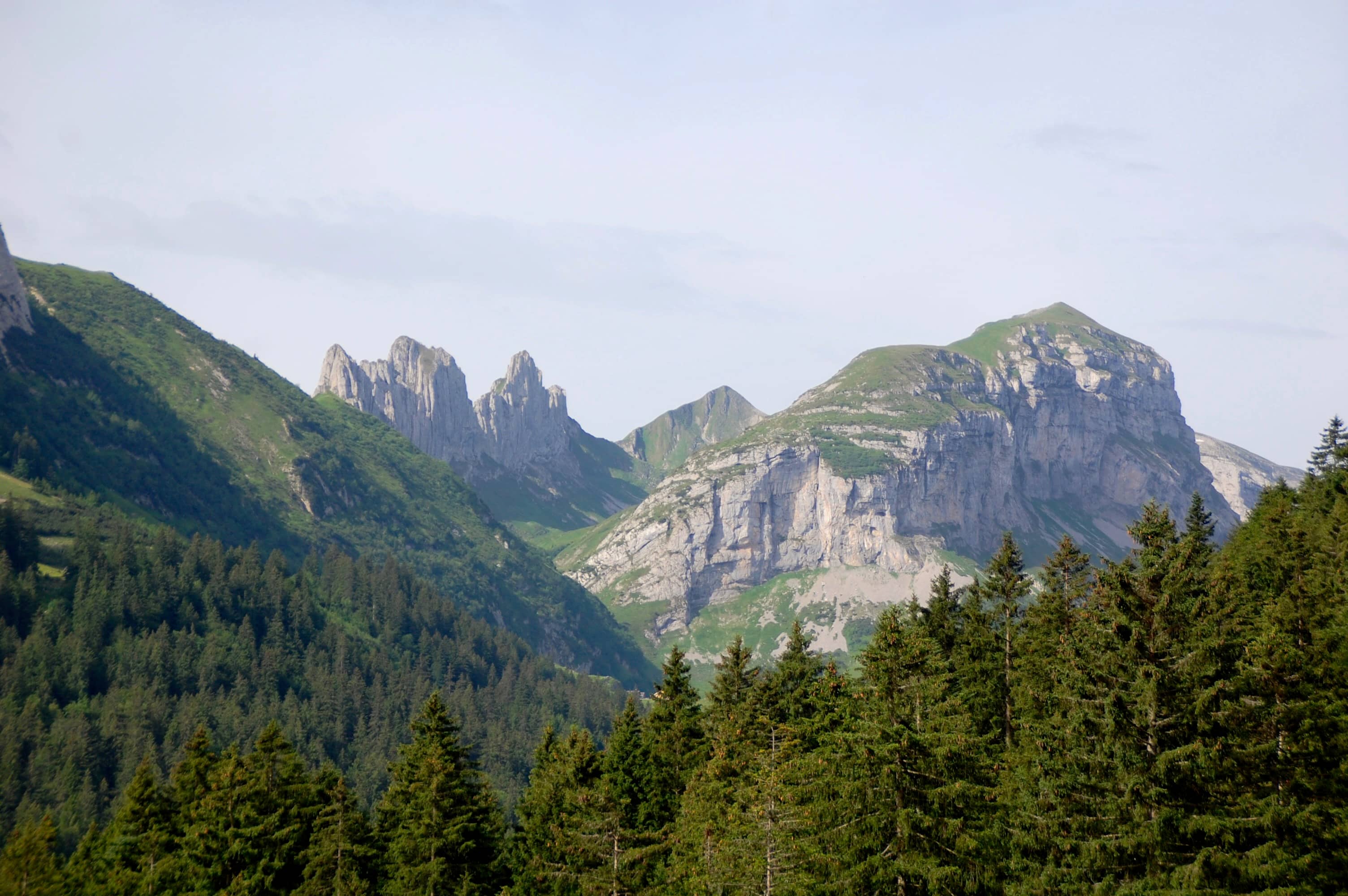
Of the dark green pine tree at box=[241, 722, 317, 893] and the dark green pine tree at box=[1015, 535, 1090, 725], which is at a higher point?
the dark green pine tree at box=[1015, 535, 1090, 725]

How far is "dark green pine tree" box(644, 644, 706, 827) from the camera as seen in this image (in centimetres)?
5744

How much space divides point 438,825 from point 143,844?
17.1 m

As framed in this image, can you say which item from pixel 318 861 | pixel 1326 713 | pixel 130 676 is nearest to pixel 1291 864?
pixel 1326 713

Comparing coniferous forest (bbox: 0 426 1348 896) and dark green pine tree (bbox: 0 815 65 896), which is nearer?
coniferous forest (bbox: 0 426 1348 896)

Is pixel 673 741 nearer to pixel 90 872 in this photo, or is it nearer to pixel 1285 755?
pixel 1285 755

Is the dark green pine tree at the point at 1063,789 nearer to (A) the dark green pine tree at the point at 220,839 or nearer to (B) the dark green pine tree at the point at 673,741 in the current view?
(B) the dark green pine tree at the point at 673,741

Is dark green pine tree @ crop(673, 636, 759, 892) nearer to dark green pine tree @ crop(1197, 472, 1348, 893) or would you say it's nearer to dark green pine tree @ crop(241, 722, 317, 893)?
dark green pine tree @ crop(1197, 472, 1348, 893)

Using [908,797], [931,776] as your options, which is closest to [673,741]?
[908,797]

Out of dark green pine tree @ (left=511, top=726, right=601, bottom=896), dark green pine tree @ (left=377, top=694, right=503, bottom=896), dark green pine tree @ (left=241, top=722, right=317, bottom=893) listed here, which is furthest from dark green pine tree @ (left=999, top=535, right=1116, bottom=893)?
dark green pine tree @ (left=241, top=722, right=317, bottom=893)

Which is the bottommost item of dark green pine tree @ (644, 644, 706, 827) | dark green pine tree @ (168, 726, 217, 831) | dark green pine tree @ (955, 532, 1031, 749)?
dark green pine tree @ (168, 726, 217, 831)

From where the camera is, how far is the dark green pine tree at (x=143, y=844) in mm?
55031

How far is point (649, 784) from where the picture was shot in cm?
5869

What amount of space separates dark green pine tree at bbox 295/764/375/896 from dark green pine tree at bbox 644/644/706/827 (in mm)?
16162

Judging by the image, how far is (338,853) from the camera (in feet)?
180
